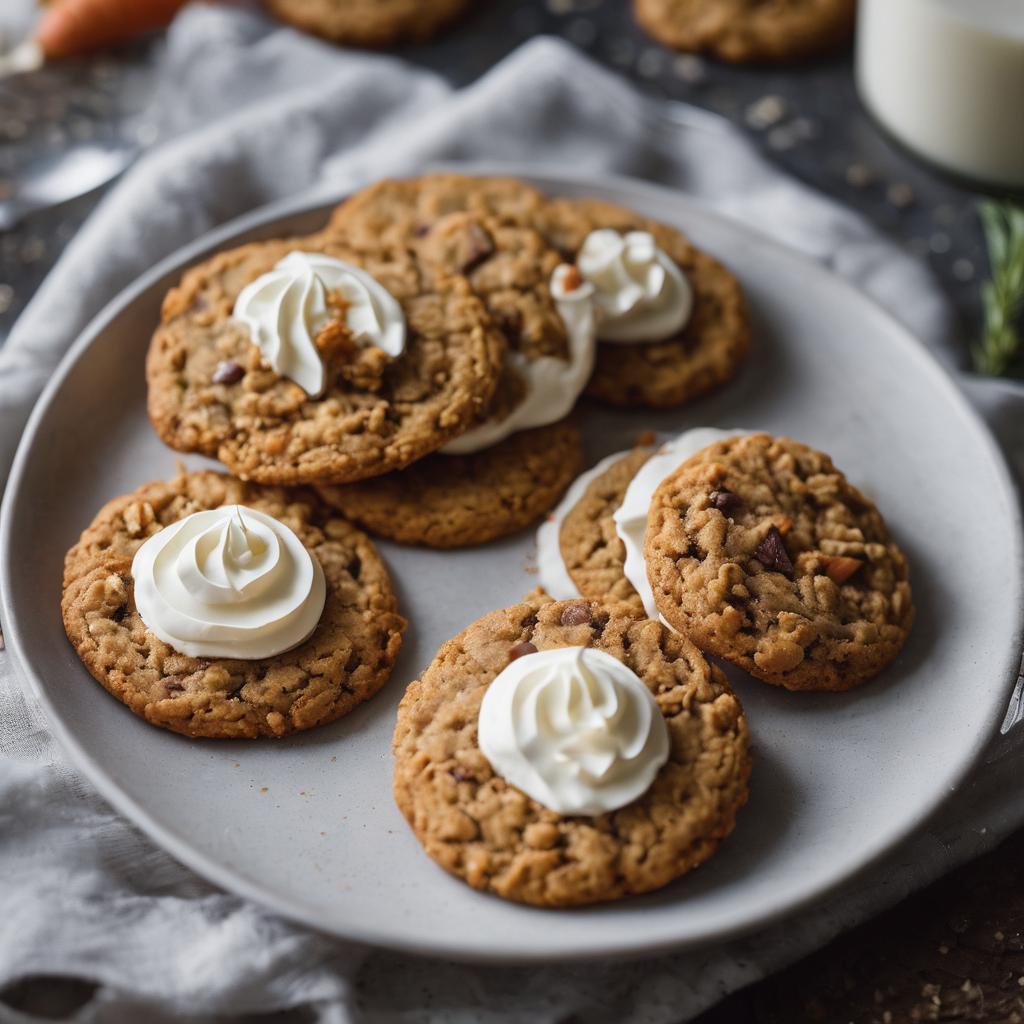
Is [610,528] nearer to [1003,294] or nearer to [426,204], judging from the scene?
[426,204]

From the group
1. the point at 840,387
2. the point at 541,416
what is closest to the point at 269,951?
the point at 541,416

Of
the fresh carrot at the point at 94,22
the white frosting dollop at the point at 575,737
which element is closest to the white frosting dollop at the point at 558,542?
the white frosting dollop at the point at 575,737

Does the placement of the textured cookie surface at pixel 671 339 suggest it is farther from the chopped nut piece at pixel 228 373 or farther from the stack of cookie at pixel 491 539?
the chopped nut piece at pixel 228 373

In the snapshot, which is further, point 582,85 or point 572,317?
point 582,85

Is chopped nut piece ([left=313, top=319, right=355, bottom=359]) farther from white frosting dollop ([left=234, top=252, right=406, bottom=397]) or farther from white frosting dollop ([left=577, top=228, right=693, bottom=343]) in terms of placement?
white frosting dollop ([left=577, top=228, right=693, bottom=343])

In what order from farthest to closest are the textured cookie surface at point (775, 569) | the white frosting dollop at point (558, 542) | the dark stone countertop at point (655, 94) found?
the dark stone countertop at point (655, 94) < the white frosting dollop at point (558, 542) < the textured cookie surface at point (775, 569)

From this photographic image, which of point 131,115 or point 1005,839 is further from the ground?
point 131,115

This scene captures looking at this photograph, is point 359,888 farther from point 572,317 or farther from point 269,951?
point 572,317
